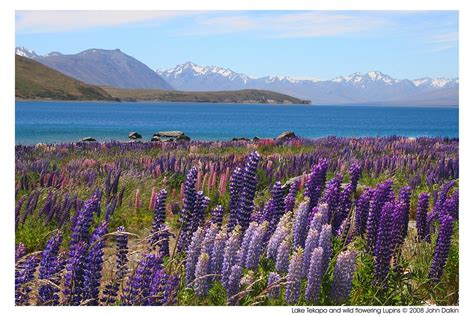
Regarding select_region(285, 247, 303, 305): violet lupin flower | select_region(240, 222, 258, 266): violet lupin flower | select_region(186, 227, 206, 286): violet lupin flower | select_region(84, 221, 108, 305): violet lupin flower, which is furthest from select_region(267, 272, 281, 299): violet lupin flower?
select_region(84, 221, 108, 305): violet lupin flower

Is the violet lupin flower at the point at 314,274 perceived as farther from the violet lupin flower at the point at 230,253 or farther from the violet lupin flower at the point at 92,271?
the violet lupin flower at the point at 92,271

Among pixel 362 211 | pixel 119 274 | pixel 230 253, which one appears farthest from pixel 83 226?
pixel 362 211

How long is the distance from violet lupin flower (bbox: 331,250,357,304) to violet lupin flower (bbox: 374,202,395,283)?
799 mm

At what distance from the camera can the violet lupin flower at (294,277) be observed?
4980 millimetres

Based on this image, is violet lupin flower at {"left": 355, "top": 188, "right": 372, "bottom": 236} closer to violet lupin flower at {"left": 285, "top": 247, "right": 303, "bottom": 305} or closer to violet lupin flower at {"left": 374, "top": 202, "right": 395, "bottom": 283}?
violet lupin flower at {"left": 374, "top": 202, "right": 395, "bottom": 283}

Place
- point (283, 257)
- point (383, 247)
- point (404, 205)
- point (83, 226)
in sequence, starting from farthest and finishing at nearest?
point (404, 205) → point (383, 247) → point (83, 226) → point (283, 257)

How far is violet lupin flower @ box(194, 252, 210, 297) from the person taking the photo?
526 centimetres

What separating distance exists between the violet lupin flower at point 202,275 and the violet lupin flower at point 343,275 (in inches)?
41.7

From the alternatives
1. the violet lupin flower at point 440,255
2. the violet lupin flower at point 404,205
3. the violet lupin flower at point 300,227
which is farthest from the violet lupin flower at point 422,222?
the violet lupin flower at point 300,227

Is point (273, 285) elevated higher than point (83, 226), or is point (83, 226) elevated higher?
point (83, 226)

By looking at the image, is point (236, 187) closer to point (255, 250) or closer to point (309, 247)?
point (255, 250)

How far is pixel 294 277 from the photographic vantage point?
5004mm

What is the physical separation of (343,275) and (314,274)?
0.95 feet

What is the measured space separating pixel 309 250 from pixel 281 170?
755cm
